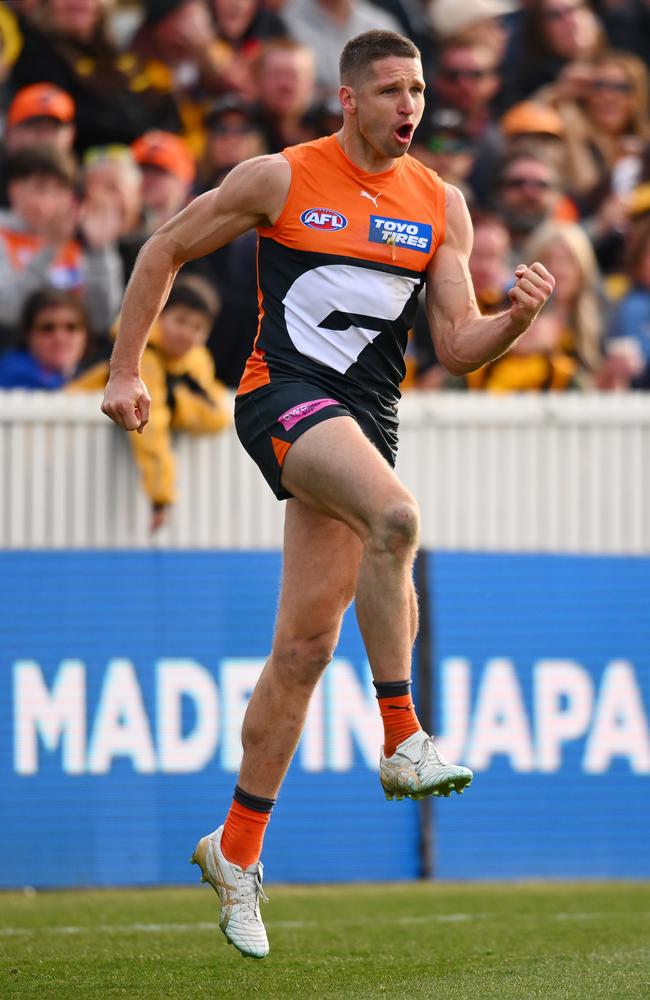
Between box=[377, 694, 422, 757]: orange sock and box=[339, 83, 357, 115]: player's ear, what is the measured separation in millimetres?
1928

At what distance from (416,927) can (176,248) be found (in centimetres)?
324

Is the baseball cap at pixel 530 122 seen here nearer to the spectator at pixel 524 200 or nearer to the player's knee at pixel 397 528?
the spectator at pixel 524 200

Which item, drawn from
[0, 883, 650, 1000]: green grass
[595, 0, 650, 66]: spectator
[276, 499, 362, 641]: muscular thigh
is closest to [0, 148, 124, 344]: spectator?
[0, 883, 650, 1000]: green grass

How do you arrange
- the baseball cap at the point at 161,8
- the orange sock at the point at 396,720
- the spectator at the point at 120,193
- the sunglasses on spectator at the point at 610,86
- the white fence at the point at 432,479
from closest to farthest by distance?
the orange sock at the point at 396,720, the white fence at the point at 432,479, the spectator at the point at 120,193, the baseball cap at the point at 161,8, the sunglasses on spectator at the point at 610,86

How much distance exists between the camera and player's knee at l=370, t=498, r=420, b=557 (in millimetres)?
5289

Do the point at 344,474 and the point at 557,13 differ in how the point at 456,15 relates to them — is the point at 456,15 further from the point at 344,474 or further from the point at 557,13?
the point at 344,474

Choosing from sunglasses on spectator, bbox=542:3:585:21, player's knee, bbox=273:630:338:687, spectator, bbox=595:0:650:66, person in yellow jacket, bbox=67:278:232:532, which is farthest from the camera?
spectator, bbox=595:0:650:66

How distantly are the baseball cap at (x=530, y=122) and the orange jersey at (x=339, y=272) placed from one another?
7.06 m

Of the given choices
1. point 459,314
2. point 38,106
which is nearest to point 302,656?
point 459,314

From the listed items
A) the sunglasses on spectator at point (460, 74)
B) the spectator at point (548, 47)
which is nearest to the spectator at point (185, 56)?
the sunglasses on spectator at point (460, 74)

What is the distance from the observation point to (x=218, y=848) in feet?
19.8

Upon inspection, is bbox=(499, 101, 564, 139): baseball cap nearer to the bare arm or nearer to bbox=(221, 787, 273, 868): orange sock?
the bare arm

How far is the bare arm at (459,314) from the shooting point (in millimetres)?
5734

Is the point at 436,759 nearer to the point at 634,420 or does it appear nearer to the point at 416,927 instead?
the point at 416,927
